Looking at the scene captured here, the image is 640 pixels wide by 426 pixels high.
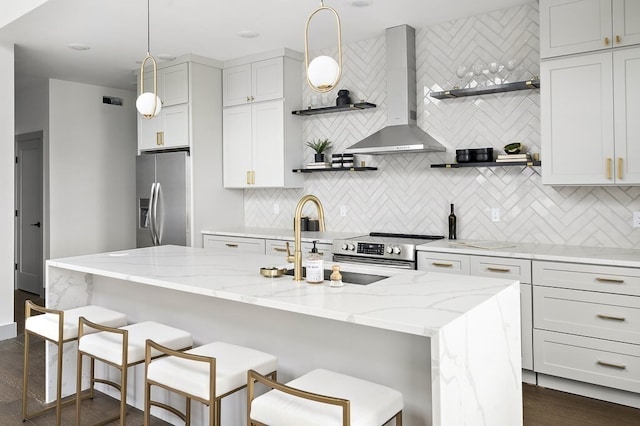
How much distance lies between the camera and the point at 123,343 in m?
2.42

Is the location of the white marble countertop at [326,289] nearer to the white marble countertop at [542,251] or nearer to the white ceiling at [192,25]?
the white marble countertop at [542,251]

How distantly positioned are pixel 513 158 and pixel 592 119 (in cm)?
64

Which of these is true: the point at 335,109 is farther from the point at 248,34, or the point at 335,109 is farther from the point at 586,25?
the point at 586,25

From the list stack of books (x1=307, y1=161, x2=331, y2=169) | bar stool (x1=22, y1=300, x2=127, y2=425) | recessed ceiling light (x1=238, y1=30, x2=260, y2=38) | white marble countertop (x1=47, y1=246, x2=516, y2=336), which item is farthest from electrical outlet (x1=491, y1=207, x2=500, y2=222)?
bar stool (x1=22, y1=300, x2=127, y2=425)

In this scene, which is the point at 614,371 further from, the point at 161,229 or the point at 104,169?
the point at 104,169

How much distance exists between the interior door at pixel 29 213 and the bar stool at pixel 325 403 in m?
5.81

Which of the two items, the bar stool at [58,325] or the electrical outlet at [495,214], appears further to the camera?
the electrical outlet at [495,214]

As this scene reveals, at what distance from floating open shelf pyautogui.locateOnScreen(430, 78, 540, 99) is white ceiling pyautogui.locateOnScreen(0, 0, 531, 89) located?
65cm

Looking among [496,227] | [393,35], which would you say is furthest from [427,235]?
[393,35]

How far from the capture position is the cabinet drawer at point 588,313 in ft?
10.1

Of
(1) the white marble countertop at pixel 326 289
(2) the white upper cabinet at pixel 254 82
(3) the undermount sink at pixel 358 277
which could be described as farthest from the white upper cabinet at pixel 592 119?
(2) the white upper cabinet at pixel 254 82

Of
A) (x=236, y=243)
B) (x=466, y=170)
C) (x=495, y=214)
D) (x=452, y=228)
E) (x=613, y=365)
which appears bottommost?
(x=613, y=365)

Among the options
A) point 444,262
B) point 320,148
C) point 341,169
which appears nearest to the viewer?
point 444,262

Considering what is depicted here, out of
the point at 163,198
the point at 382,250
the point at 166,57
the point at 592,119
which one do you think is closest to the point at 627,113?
the point at 592,119
